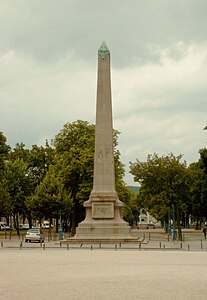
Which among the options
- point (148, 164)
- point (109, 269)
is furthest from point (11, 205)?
point (109, 269)

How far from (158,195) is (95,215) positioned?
1334 cm

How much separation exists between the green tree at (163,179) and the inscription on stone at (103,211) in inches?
497

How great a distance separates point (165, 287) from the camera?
13883 millimetres

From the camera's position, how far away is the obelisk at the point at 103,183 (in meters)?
38.2

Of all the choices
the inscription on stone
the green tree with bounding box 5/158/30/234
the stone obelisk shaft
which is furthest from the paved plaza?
the green tree with bounding box 5/158/30/234

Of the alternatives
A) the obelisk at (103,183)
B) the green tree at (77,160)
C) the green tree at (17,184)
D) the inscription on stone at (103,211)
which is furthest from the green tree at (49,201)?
the green tree at (17,184)

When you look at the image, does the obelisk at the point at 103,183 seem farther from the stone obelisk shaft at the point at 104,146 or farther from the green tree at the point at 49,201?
the green tree at the point at 49,201

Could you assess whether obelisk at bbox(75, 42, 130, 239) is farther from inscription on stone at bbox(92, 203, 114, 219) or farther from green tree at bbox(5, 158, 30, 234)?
green tree at bbox(5, 158, 30, 234)

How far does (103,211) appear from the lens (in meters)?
38.9

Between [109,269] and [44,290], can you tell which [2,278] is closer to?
[44,290]

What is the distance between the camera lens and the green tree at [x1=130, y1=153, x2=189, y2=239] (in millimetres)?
50969

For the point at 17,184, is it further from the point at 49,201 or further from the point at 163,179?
the point at 163,179

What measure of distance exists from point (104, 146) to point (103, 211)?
15.8 feet

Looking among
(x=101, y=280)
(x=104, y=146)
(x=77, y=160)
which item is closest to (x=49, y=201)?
(x=77, y=160)
